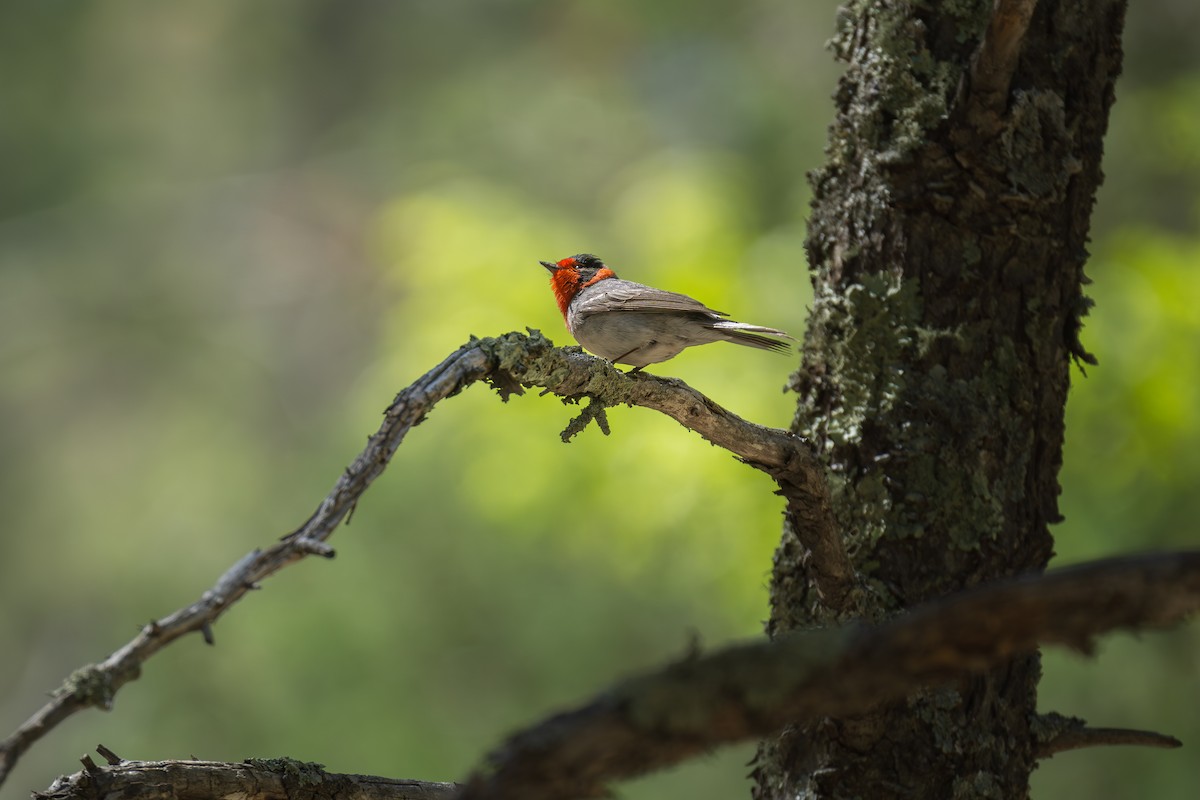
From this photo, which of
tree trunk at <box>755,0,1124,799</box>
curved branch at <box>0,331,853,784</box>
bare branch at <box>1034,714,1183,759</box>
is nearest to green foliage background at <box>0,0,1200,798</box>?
tree trunk at <box>755,0,1124,799</box>

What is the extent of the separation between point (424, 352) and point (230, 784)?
558 centimetres

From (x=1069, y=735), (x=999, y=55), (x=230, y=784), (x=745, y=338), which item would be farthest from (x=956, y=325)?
(x=230, y=784)

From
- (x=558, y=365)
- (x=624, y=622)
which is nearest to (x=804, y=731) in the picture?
(x=558, y=365)

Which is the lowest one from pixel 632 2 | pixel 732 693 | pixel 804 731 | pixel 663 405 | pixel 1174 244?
pixel 732 693

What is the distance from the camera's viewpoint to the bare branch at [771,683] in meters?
1.52

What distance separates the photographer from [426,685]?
9.12 metres

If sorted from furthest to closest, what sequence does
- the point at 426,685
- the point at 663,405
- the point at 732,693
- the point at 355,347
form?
the point at 355,347, the point at 426,685, the point at 663,405, the point at 732,693

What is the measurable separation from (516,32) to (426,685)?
32.5ft

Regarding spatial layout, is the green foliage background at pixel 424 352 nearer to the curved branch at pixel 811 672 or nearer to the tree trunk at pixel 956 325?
the tree trunk at pixel 956 325

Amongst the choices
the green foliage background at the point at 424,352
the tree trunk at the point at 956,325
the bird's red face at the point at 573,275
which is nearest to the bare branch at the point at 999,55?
the tree trunk at the point at 956,325

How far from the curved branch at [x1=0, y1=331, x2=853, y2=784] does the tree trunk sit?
238mm

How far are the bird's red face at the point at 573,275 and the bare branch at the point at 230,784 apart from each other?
2.76 meters

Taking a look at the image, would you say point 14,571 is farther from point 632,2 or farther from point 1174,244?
point 1174,244

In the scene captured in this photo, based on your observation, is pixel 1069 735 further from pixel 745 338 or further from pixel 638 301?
pixel 638 301
